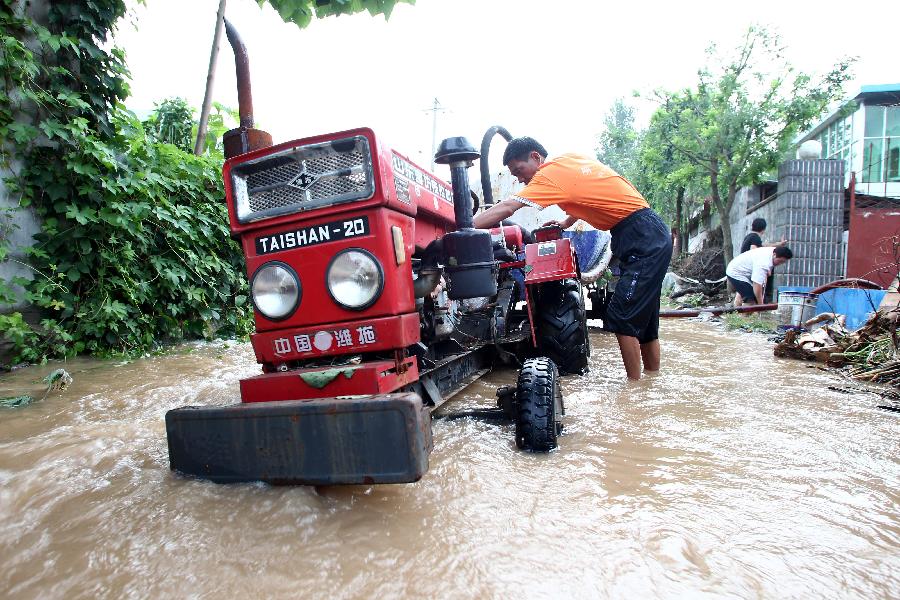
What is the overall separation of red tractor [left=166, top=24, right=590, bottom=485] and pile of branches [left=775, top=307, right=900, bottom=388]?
2.63 metres

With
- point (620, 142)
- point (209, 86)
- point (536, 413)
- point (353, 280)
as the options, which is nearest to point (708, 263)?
point (209, 86)

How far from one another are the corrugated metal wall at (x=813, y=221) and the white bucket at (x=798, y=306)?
3.13 meters

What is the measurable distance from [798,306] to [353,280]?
567 centimetres

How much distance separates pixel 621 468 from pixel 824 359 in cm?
327

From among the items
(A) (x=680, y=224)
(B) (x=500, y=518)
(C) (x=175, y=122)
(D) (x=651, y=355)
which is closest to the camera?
(B) (x=500, y=518)

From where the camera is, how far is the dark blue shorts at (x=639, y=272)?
3.46 m

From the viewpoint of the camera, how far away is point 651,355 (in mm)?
3955

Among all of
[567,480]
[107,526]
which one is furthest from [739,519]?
[107,526]

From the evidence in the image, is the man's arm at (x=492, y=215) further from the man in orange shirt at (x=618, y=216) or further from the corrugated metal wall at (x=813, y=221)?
the corrugated metal wall at (x=813, y=221)

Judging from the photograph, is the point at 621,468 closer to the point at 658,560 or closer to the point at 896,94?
the point at 658,560

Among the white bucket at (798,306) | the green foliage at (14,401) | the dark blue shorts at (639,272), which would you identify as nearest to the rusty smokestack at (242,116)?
the green foliage at (14,401)

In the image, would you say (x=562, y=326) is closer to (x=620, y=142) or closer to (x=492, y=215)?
(x=492, y=215)

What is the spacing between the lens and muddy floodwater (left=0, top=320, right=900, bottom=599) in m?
1.40

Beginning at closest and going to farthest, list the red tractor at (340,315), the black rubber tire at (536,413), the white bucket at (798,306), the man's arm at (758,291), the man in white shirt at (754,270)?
the red tractor at (340,315) < the black rubber tire at (536,413) < the white bucket at (798,306) < the man in white shirt at (754,270) < the man's arm at (758,291)
